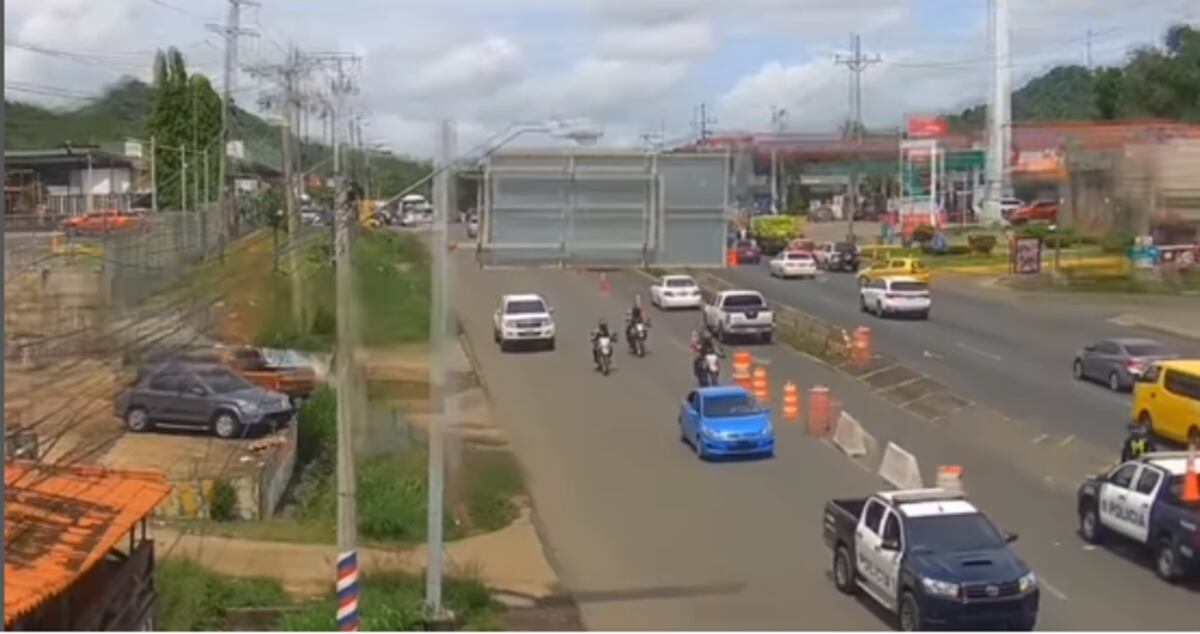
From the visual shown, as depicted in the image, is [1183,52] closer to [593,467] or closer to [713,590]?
[713,590]

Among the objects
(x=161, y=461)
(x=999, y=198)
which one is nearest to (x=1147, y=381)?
(x=999, y=198)

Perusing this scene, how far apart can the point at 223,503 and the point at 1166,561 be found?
6427 mm

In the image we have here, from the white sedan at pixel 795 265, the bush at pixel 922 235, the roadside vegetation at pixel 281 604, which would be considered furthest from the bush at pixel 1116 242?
the white sedan at pixel 795 265

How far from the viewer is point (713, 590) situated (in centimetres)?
915

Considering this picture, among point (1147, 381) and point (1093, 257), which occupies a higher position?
point (1093, 257)

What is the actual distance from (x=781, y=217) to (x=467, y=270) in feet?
25.4

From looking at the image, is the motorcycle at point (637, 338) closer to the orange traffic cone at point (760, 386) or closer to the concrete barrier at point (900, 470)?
the orange traffic cone at point (760, 386)

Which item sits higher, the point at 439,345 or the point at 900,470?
the point at 439,345

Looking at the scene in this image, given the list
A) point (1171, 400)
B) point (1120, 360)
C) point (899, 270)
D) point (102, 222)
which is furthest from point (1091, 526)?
point (899, 270)

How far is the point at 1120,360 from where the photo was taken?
16.5 meters

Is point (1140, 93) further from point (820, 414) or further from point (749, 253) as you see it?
point (749, 253)

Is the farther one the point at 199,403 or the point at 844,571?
the point at 199,403

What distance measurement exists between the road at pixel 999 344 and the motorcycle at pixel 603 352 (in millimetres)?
3666

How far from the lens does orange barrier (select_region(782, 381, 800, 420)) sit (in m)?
15.6
